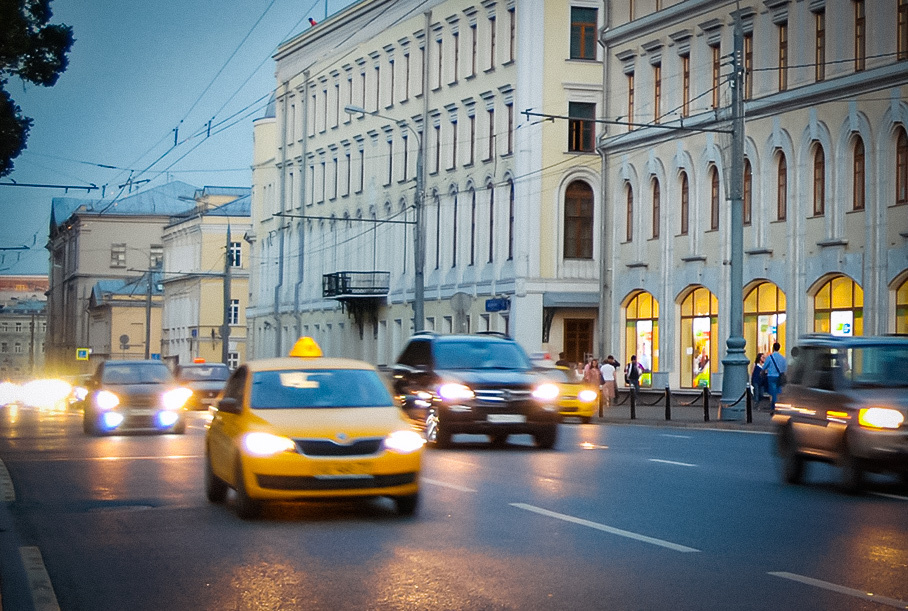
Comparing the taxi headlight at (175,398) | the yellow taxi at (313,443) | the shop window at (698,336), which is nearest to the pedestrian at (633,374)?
the shop window at (698,336)

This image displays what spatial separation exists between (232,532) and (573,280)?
4581 cm

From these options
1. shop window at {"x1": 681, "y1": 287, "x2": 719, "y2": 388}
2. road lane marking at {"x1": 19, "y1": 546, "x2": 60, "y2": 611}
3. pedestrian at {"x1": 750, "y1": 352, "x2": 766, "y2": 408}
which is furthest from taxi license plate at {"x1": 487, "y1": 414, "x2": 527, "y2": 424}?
shop window at {"x1": 681, "y1": 287, "x2": 719, "y2": 388}

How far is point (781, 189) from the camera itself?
44094 mm

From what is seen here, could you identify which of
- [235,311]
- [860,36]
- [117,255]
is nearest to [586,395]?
[860,36]

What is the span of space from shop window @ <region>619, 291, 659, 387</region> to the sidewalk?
46.6 inches

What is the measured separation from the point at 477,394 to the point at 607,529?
11.0 meters

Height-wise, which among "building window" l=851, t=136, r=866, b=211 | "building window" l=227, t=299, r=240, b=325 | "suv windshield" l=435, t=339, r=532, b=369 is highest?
"building window" l=851, t=136, r=866, b=211

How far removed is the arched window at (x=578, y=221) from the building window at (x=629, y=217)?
5.87 m

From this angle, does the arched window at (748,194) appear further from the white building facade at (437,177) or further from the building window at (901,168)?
the building window at (901,168)

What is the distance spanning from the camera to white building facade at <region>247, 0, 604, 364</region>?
5822cm

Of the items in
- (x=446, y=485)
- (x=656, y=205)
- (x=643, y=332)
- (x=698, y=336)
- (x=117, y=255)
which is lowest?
(x=446, y=485)

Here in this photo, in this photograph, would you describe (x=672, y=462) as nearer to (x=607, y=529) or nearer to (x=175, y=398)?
(x=607, y=529)

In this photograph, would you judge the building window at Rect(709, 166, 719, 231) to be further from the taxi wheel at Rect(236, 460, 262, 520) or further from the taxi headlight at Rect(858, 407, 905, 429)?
the taxi wheel at Rect(236, 460, 262, 520)

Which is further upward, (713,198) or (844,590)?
(713,198)
